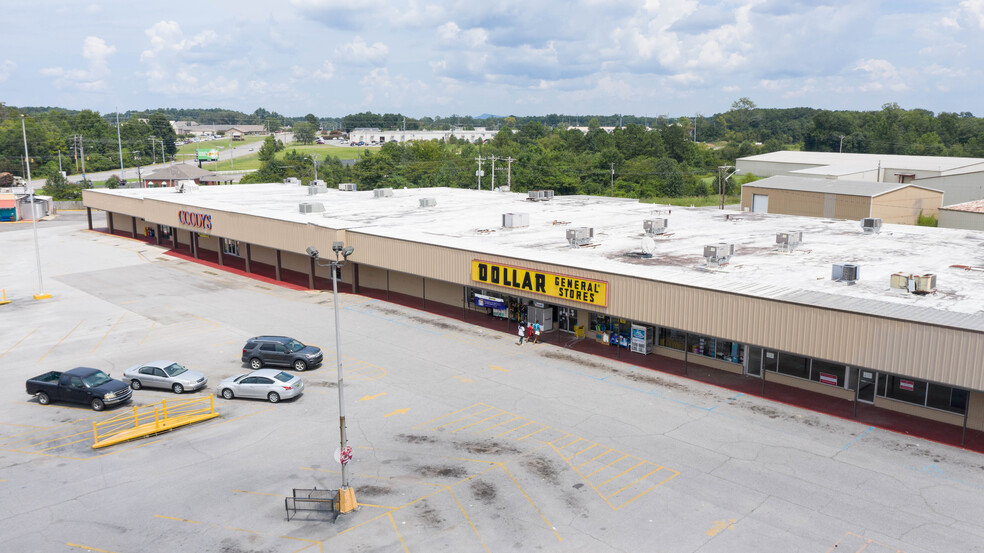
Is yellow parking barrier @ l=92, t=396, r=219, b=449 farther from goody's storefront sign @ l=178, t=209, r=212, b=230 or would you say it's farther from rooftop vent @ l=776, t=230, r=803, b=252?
goody's storefront sign @ l=178, t=209, r=212, b=230

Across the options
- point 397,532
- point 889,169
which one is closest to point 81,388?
point 397,532

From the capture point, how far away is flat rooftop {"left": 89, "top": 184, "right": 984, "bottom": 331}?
3212 cm

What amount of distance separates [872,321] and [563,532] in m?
16.2

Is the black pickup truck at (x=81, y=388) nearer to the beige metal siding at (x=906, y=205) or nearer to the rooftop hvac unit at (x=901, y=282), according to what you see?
the rooftop hvac unit at (x=901, y=282)

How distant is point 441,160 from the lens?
6097 inches

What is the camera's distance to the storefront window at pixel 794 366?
34625 millimetres

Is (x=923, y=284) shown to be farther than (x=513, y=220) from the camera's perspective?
No

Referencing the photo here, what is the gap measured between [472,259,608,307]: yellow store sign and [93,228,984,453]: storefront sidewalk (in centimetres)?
396

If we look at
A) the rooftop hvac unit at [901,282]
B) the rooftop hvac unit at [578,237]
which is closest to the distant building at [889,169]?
the rooftop hvac unit at [578,237]

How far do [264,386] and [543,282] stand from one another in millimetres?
16589

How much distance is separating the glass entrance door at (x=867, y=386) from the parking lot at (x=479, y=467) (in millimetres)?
3009

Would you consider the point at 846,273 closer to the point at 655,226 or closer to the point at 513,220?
the point at 655,226

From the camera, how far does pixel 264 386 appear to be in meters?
33.2

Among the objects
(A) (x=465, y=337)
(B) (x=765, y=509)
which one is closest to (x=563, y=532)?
(B) (x=765, y=509)
